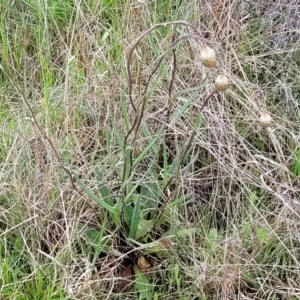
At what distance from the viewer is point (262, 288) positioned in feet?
4.26

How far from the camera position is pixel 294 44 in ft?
5.65

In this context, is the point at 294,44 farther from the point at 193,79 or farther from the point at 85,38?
the point at 85,38

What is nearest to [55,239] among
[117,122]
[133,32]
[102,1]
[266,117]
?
[117,122]

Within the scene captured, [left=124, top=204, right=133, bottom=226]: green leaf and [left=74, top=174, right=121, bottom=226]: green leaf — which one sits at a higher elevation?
[left=74, top=174, right=121, bottom=226]: green leaf

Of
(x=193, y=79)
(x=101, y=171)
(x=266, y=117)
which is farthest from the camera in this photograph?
(x=193, y=79)

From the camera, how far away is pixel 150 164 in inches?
53.5

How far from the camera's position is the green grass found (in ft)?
4.33

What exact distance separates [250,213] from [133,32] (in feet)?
2.14

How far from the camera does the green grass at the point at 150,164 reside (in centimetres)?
132

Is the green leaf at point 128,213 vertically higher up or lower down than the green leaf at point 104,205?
lower down

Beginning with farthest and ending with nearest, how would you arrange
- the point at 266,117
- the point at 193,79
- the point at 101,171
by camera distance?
1. the point at 193,79
2. the point at 101,171
3. the point at 266,117

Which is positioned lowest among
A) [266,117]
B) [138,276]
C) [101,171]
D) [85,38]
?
[138,276]

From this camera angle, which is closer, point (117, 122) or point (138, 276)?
point (138, 276)

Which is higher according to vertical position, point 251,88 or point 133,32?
point 133,32
